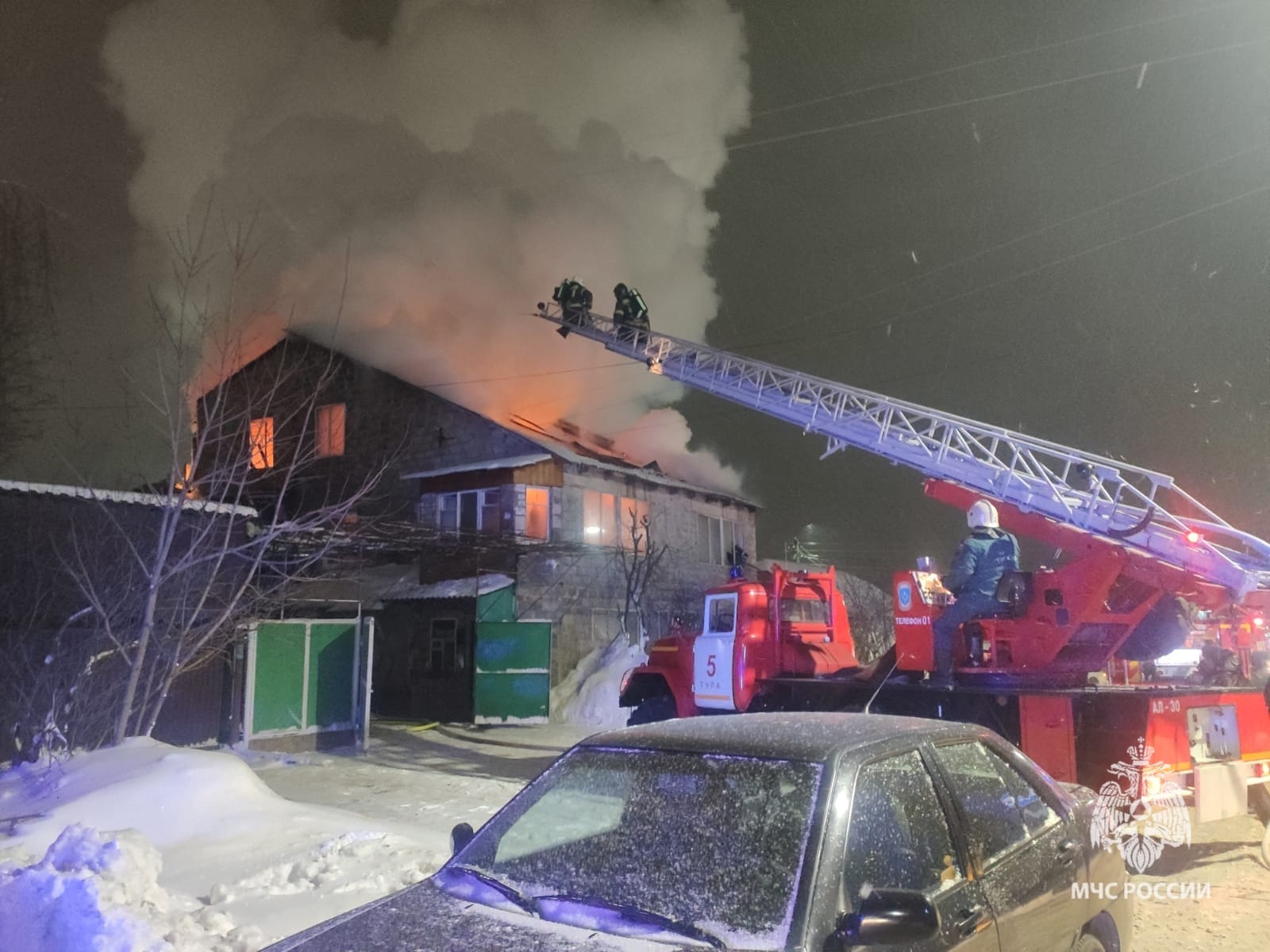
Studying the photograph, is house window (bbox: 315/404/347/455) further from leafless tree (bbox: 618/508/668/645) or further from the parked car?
the parked car

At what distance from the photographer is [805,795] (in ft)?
8.89

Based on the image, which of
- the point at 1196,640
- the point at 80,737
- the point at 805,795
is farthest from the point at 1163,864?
the point at 80,737

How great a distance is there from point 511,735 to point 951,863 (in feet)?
43.5

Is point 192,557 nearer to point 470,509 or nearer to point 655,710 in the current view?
point 655,710

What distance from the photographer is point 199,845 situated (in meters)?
6.14

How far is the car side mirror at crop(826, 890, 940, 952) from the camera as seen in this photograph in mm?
2311

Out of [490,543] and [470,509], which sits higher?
[470,509]

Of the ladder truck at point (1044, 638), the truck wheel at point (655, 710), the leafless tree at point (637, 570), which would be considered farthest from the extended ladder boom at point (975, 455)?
the leafless tree at point (637, 570)

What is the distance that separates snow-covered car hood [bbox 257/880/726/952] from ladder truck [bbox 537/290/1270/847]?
5.08 meters

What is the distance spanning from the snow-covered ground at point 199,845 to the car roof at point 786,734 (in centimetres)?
239

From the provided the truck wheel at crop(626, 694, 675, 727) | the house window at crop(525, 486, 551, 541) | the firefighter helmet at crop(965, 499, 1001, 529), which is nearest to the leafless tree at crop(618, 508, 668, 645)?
the house window at crop(525, 486, 551, 541)

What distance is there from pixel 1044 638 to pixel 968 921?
18.0ft

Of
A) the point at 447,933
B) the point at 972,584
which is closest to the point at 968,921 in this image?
the point at 447,933

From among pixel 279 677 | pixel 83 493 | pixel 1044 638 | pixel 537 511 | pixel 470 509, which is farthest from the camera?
pixel 470 509
